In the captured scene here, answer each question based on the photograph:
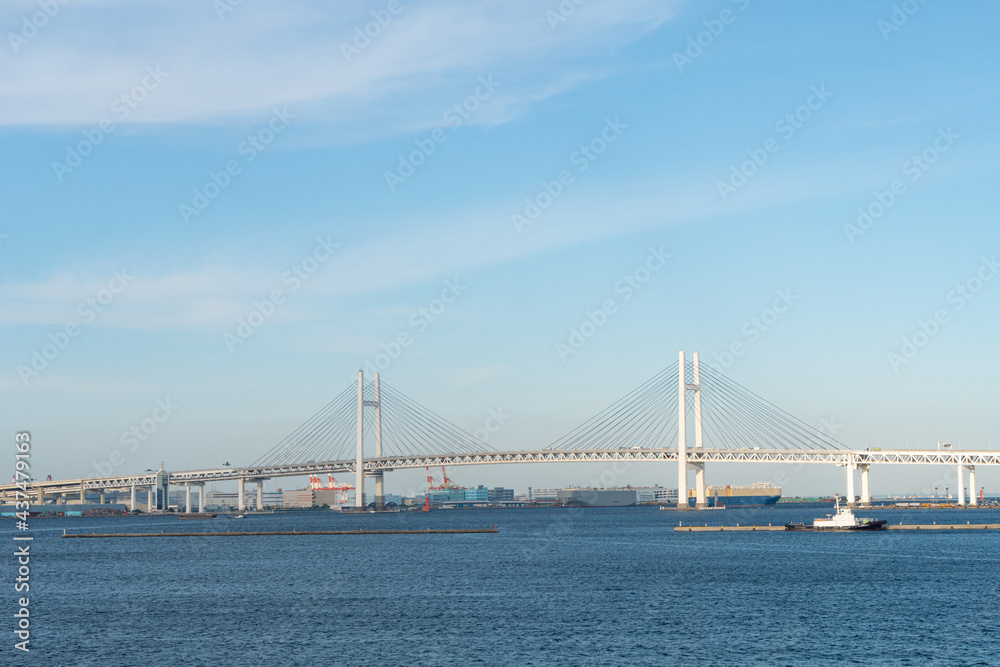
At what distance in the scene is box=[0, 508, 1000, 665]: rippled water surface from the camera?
32.6m

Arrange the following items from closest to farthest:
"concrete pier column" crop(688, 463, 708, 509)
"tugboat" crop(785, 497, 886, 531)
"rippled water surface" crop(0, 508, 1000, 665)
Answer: "rippled water surface" crop(0, 508, 1000, 665) → "tugboat" crop(785, 497, 886, 531) → "concrete pier column" crop(688, 463, 708, 509)

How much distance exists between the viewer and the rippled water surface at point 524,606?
32625mm

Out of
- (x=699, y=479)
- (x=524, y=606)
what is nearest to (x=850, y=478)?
(x=699, y=479)

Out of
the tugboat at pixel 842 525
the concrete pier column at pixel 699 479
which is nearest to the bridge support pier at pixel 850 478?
the concrete pier column at pixel 699 479

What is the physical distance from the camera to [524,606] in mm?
42344

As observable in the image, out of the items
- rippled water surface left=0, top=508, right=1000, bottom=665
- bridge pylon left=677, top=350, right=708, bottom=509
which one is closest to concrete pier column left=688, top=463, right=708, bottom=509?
bridge pylon left=677, top=350, right=708, bottom=509

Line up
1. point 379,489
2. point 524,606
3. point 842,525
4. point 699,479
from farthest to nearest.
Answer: point 379,489 → point 699,479 → point 842,525 → point 524,606

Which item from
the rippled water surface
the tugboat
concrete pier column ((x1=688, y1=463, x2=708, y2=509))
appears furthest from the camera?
concrete pier column ((x1=688, y1=463, x2=708, y2=509))

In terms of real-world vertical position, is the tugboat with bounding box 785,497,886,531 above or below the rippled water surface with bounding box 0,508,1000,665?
below

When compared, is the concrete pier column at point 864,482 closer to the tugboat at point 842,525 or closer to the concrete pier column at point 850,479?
the concrete pier column at point 850,479

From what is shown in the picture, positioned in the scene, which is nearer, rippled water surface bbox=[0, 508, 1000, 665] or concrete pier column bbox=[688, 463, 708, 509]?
rippled water surface bbox=[0, 508, 1000, 665]

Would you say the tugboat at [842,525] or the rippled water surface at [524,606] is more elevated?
the rippled water surface at [524,606]

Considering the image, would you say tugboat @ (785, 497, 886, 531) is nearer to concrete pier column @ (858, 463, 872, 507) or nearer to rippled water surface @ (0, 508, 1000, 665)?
rippled water surface @ (0, 508, 1000, 665)

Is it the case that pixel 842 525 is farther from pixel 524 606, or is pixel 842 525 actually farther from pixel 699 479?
pixel 524 606
